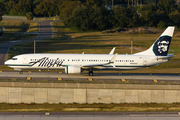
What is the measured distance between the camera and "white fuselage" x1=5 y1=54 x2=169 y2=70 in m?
47.2

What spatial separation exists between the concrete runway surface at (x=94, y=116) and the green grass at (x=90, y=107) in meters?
1.48

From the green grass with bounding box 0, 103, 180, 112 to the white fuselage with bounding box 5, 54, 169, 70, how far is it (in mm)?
10518

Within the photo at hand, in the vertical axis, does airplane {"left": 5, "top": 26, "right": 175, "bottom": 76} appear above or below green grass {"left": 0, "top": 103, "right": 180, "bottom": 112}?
above

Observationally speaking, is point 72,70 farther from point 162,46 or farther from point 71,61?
point 162,46

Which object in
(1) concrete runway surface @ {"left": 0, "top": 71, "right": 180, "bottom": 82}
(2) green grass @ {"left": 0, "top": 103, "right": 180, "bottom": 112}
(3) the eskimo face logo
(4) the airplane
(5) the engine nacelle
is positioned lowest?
(2) green grass @ {"left": 0, "top": 103, "right": 180, "bottom": 112}

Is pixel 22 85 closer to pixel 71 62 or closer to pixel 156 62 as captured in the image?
pixel 71 62

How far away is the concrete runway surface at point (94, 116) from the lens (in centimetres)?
3231

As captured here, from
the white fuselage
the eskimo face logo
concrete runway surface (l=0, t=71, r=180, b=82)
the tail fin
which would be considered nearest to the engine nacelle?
concrete runway surface (l=0, t=71, r=180, b=82)

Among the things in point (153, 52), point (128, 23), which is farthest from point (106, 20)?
point (153, 52)

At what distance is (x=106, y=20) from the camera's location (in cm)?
15800

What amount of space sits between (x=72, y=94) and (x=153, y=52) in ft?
64.6

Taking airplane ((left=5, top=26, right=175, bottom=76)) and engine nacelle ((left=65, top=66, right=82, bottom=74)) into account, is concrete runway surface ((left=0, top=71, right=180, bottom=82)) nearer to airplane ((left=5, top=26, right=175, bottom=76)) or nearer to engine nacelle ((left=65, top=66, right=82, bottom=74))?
engine nacelle ((left=65, top=66, right=82, bottom=74))

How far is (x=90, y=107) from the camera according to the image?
3759cm

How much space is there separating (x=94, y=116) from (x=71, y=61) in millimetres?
16216
